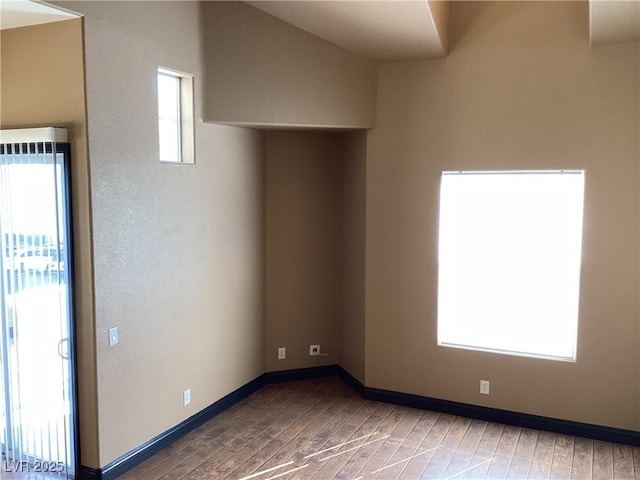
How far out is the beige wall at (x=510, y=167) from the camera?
3912mm

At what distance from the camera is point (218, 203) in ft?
14.5

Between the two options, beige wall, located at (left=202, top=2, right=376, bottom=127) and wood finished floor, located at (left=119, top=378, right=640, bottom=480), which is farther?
beige wall, located at (left=202, top=2, right=376, bottom=127)

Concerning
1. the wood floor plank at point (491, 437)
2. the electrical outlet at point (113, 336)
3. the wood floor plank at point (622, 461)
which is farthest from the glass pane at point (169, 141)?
the wood floor plank at point (622, 461)

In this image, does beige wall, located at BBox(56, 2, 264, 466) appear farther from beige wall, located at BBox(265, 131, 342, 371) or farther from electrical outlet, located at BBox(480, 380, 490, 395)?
electrical outlet, located at BBox(480, 380, 490, 395)

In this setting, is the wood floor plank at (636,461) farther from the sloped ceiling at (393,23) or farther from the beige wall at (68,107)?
the beige wall at (68,107)

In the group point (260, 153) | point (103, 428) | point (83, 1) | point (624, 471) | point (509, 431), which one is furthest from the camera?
point (260, 153)

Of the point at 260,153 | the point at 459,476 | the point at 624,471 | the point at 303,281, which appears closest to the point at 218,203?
the point at 260,153

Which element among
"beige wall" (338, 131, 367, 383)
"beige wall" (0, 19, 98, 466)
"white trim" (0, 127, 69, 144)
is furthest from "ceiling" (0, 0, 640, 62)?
"beige wall" (338, 131, 367, 383)

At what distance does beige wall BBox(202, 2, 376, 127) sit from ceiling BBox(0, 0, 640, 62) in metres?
0.11

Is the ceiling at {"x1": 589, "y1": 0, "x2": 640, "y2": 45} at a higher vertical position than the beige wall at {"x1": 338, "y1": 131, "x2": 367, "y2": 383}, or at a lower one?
higher

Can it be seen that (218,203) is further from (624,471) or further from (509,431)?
(624,471)

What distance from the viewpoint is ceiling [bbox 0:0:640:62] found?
10.4 feet

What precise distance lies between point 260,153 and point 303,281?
1263 millimetres

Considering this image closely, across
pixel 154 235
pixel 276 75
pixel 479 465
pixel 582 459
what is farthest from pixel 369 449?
pixel 276 75
